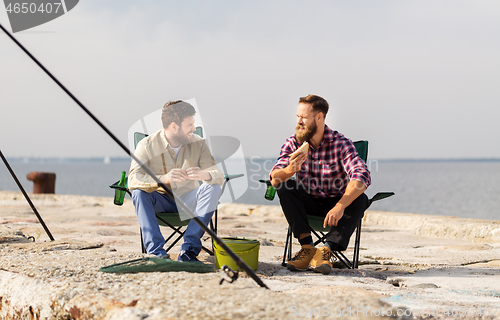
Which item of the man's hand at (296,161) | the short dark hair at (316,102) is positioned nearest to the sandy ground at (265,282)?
the man's hand at (296,161)

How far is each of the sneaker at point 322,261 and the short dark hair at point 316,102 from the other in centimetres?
87

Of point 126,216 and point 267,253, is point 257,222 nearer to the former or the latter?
point 126,216

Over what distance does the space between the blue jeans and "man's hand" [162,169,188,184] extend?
151 millimetres

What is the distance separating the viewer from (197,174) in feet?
9.01

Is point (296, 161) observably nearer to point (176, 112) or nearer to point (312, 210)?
point (312, 210)

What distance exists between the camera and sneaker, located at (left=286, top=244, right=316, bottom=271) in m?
2.54

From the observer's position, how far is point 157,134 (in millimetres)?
2994

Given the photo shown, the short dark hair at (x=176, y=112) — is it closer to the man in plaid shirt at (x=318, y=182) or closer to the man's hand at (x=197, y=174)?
the man's hand at (x=197, y=174)

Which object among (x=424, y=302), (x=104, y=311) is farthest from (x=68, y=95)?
(x=424, y=302)

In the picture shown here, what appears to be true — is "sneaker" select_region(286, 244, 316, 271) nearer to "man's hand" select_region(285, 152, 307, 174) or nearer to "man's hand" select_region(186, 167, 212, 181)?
"man's hand" select_region(285, 152, 307, 174)

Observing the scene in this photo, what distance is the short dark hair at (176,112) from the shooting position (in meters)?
2.90

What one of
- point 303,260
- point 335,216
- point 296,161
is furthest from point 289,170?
point 303,260

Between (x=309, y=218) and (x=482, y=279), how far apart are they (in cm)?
98

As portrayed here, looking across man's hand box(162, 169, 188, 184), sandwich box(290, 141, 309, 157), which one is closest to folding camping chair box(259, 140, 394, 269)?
sandwich box(290, 141, 309, 157)
